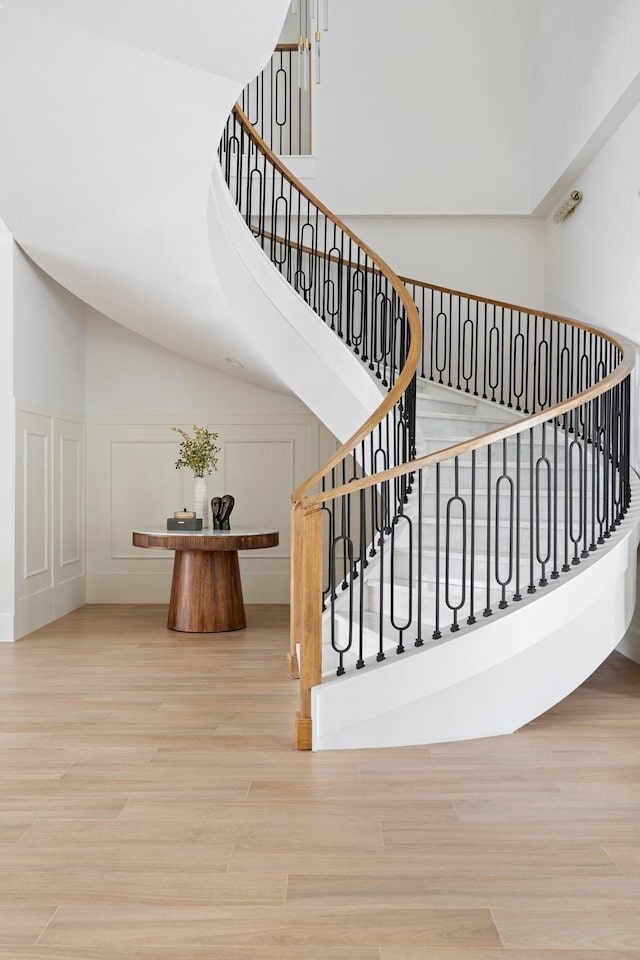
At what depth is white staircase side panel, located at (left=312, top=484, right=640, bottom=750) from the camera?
3662 millimetres

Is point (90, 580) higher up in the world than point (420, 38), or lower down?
lower down

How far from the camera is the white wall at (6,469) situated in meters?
6.17

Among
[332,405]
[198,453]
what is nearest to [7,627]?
[198,453]

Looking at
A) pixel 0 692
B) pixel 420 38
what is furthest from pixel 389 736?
pixel 420 38

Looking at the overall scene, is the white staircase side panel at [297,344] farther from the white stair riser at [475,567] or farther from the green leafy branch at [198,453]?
the white stair riser at [475,567]

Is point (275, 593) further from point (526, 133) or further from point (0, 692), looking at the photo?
point (526, 133)

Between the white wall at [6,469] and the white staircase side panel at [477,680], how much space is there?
135 inches

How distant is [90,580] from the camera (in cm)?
806

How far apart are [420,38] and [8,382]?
215 inches

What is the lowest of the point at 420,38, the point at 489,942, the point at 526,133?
the point at 489,942

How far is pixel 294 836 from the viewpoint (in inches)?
110

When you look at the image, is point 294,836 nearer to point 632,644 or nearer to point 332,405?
point 632,644

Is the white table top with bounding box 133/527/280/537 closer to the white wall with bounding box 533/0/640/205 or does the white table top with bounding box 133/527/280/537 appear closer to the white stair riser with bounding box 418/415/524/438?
the white stair riser with bounding box 418/415/524/438

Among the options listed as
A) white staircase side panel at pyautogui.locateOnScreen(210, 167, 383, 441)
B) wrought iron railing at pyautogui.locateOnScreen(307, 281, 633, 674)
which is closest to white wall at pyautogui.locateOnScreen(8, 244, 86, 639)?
white staircase side panel at pyautogui.locateOnScreen(210, 167, 383, 441)
